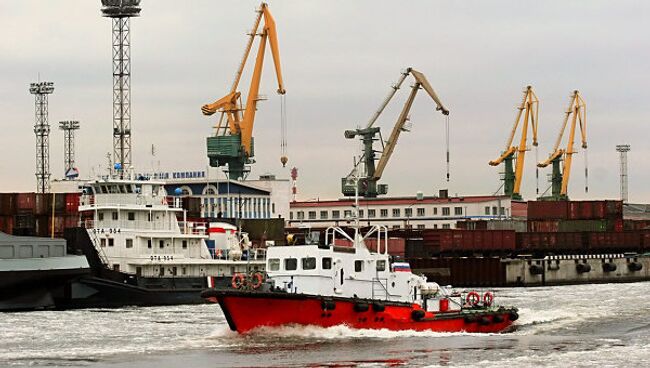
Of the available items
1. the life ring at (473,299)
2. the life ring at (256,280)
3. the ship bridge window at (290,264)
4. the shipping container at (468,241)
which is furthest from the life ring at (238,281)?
the shipping container at (468,241)

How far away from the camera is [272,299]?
42.8 m

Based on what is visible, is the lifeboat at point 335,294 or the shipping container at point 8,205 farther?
the shipping container at point 8,205

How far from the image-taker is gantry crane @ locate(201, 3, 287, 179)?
122750 millimetres

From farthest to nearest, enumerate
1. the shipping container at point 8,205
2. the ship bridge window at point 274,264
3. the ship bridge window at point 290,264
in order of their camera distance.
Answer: the shipping container at point 8,205 → the ship bridge window at point 274,264 → the ship bridge window at point 290,264

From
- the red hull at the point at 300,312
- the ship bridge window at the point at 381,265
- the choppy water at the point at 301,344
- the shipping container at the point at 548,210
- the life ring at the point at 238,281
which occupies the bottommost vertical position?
the choppy water at the point at 301,344

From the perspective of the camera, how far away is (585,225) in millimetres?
115250

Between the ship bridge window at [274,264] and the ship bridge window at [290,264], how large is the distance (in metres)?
0.30

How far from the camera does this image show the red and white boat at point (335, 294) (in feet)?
141

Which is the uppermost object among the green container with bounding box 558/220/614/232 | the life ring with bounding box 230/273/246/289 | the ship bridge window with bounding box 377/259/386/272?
the green container with bounding box 558/220/614/232

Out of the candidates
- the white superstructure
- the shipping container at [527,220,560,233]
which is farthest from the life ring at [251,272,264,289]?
the shipping container at [527,220,560,233]

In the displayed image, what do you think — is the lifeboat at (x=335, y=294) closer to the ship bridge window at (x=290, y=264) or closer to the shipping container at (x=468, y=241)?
the ship bridge window at (x=290, y=264)

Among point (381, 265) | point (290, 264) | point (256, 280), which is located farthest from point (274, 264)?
point (381, 265)

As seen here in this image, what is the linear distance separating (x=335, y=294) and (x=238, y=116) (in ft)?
272

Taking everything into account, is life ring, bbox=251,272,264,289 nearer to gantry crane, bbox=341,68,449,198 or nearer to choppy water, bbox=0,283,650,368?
choppy water, bbox=0,283,650,368
